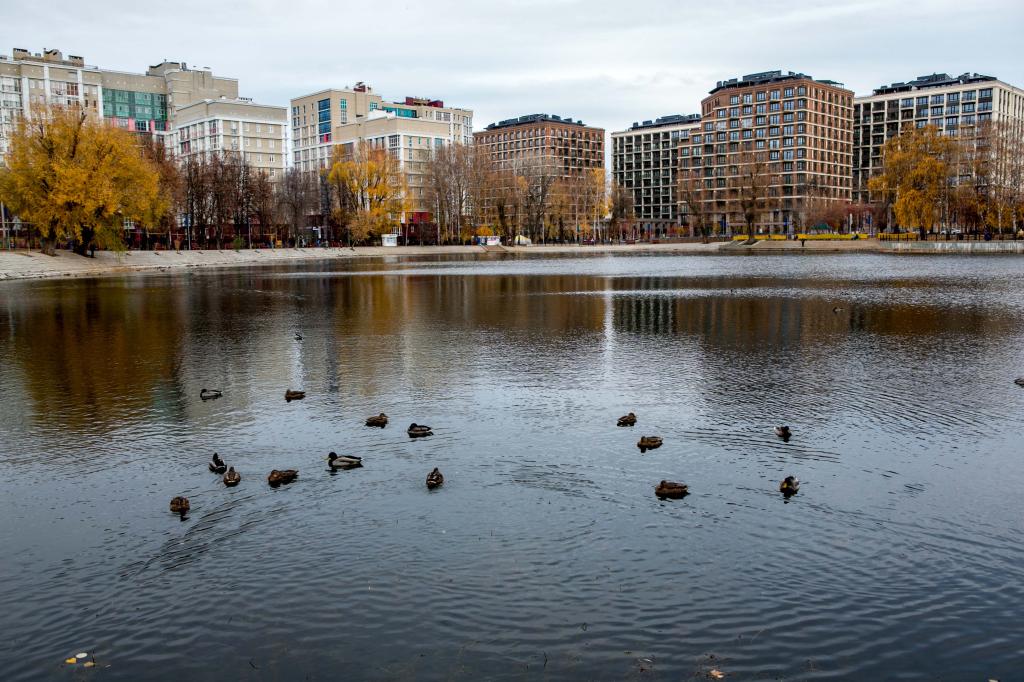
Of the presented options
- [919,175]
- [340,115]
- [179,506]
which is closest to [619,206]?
[340,115]

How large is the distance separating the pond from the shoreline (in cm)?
5152

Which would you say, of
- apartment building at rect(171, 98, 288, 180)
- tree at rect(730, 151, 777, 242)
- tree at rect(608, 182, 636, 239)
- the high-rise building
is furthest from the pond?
tree at rect(608, 182, 636, 239)

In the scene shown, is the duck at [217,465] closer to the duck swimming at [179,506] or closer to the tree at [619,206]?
the duck swimming at [179,506]

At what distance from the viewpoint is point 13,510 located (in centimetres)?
1115

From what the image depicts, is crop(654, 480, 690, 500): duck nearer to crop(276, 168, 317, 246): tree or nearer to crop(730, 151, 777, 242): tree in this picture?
crop(276, 168, 317, 246): tree

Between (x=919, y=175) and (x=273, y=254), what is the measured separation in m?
79.2

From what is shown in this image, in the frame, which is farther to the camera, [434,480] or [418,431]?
[418,431]

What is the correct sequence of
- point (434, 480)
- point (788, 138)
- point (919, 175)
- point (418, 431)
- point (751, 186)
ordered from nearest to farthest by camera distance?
1. point (434, 480)
2. point (418, 431)
3. point (919, 175)
4. point (751, 186)
5. point (788, 138)

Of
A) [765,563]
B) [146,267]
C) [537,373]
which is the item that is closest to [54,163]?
[146,267]

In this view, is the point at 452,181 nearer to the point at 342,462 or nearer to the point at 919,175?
the point at 919,175

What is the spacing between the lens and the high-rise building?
16838cm

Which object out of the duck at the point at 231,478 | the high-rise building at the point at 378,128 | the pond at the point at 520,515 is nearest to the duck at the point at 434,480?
the pond at the point at 520,515

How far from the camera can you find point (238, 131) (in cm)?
17162

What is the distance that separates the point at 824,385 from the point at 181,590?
46.5ft
